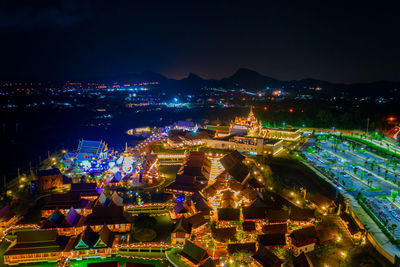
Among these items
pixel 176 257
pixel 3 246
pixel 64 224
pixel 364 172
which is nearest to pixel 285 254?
pixel 176 257

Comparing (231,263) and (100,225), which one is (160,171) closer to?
(100,225)

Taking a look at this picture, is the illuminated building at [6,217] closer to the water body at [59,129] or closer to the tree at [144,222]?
the tree at [144,222]

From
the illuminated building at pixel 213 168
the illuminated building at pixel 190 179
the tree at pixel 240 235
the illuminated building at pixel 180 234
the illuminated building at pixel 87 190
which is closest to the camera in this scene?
the illuminated building at pixel 180 234

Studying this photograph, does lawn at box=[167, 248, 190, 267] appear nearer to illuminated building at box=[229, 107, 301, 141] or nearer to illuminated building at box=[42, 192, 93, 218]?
illuminated building at box=[42, 192, 93, 218]

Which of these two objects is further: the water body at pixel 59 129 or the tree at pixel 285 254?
the water body at pixel 59 129

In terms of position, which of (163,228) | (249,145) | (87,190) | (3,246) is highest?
(249,145)

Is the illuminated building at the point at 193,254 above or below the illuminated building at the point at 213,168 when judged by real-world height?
below

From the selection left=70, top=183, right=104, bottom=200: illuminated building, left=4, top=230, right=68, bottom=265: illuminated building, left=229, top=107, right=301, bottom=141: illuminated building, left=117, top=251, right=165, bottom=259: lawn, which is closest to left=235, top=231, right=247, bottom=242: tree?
left=117, top=251, right=165, bottom=259: lawn

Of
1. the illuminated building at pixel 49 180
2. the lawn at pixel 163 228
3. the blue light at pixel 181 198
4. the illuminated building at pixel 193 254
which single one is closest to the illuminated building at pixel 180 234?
the lawn at pixel 163 228

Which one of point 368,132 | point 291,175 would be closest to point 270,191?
point 291,175

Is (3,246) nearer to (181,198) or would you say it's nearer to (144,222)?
(144,222)

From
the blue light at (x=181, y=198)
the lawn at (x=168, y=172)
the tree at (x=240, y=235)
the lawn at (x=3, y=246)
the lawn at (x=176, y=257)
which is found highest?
the lawn at (x=168, y=172)
